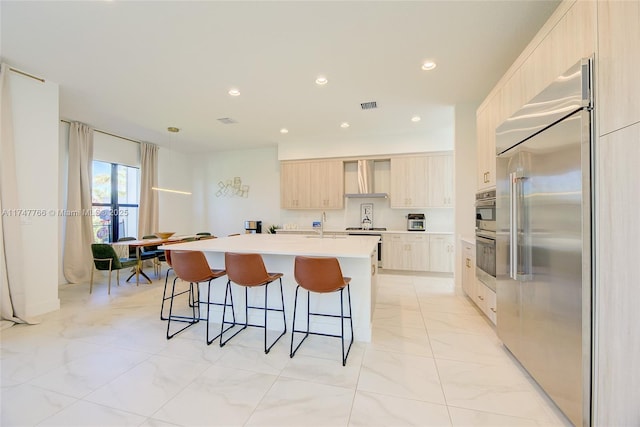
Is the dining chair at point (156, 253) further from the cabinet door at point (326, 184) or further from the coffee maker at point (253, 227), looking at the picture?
the cabinet door at point (326, 184)

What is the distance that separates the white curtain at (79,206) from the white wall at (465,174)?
6.47 meters

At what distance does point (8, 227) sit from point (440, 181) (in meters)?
6.44

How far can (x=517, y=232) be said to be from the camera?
2.04 m

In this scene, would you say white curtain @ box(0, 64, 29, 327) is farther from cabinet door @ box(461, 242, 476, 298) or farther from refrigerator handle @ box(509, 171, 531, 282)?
cabinet door @ box(461, 242, 476, 298)

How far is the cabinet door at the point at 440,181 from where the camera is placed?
5.33m

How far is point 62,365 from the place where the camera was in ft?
7.35

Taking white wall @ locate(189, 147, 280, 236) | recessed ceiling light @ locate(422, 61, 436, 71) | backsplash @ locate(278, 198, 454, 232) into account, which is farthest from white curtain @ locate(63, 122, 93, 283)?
recessed ceiling light @ locate(422, 61, 436, 71)

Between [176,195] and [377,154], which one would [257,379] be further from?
[176,195]

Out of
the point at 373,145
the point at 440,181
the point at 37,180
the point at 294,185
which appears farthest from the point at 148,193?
the point at 440,181
